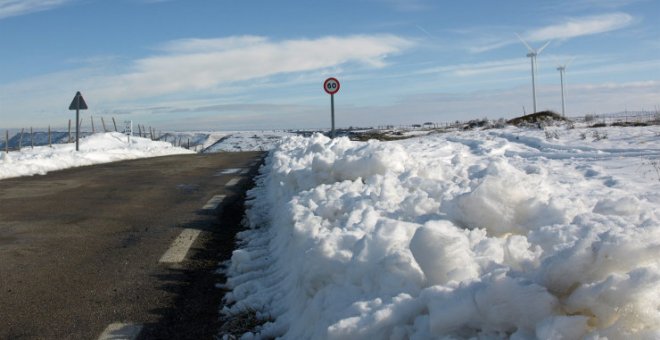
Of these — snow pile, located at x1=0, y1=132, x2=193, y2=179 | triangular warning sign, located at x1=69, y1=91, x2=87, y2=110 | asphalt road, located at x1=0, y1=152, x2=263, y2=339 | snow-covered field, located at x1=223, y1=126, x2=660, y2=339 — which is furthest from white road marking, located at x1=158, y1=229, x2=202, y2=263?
triangular warning sign, located at x1=69, y1=91, x2=87, y2=110

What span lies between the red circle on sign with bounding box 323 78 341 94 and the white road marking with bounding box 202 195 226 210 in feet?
18.1

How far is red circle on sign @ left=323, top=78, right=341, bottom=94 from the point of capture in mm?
14861

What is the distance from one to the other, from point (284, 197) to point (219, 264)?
2491 mm

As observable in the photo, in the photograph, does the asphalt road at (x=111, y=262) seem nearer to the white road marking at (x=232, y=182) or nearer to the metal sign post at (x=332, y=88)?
the white road marking at (x=232, y=182)

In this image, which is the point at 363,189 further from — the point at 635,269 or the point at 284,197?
the point at 635,269

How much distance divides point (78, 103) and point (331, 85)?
1197cm

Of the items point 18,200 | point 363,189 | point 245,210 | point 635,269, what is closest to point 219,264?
point 363,189

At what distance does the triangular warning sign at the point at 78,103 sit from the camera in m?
22.0

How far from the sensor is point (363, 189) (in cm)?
634

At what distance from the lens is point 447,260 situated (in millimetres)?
3000

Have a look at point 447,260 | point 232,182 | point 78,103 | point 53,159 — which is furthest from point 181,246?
point 78,103

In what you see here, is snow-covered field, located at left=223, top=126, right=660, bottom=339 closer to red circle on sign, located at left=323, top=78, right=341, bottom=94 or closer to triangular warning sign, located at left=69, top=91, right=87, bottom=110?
red circle on sign, located at left=323, top=78, right=341, bottom=94

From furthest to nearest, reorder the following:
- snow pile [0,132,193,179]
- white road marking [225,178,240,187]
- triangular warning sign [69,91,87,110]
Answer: triangular warning sign [69,91,87,110]
snow pile [0,132,193,179]
white road marking [225,178,240,187]

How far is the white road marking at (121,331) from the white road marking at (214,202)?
5018mm
